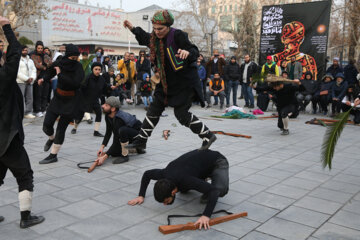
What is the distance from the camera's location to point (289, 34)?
13.8m

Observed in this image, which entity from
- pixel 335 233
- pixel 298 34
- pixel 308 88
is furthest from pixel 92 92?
pixel 298 34

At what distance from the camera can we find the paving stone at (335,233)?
11.1ft

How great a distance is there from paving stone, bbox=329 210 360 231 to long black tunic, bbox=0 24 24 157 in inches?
127

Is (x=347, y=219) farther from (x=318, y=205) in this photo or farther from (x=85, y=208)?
(x=85, y=208)

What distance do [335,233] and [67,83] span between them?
4.34m

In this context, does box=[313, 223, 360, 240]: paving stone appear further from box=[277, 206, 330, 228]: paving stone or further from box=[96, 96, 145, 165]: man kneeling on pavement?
box=[96, 96, 145, 165]: man kneeling on pavement

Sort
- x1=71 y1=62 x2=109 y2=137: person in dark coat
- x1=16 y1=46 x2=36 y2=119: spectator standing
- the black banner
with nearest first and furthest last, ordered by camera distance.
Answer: x1=71 y1=62 x2=109 y2=137: person in dark coat, x1=16 y1=46 x2=36 y2=119: spectator standing, the black banner

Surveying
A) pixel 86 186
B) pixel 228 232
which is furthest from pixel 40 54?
pixel 228 232

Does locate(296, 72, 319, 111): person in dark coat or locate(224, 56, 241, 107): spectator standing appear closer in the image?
locate(296, 72, 319, 111): person in dark coat

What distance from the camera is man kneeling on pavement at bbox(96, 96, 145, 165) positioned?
6.01m

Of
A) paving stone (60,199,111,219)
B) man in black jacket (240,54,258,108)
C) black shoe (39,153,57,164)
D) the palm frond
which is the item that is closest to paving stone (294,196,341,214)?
the palm frond

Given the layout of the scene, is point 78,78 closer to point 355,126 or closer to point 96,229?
point 96,229

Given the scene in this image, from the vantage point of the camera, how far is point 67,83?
5844 mm

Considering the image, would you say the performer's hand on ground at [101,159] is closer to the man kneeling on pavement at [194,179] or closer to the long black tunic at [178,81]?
the man kneeling on pavement at [194,179]
